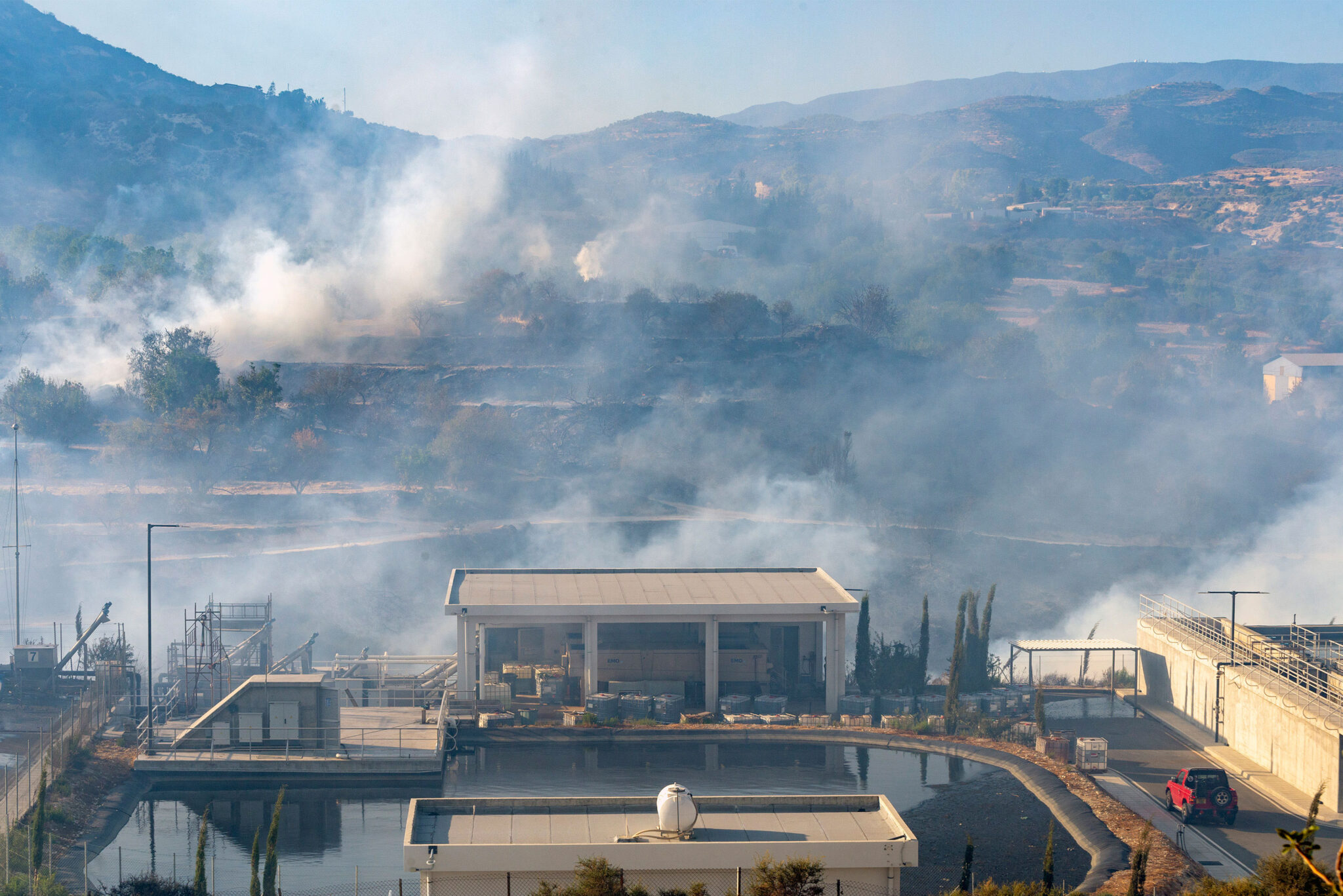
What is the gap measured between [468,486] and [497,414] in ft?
26.9

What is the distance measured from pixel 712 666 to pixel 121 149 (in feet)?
482

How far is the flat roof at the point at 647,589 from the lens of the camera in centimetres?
3550

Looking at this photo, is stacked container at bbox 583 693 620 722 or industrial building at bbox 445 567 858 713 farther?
industrial building at bbox 445 567 858 713

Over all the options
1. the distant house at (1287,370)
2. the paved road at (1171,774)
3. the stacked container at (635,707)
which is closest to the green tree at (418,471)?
the stacked container at (635,707)

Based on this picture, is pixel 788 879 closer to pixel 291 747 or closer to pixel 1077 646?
pixel 291 747

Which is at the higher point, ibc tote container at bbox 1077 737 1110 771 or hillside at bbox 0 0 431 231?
hillside at bbox 0 0 431 231

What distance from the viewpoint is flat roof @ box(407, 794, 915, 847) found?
61.1ft

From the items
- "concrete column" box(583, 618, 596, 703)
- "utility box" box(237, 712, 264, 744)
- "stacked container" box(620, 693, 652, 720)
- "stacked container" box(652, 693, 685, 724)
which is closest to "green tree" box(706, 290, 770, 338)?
"concrete column" box(583, 618, 596, 703)

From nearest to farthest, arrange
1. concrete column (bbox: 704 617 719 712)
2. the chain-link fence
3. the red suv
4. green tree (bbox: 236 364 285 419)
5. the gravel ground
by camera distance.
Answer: the chain-link fence
the gravel ground
the red suv
concrete column (bbox: 704 617 719 712)
green tree (bbox: 236 364 285 419)

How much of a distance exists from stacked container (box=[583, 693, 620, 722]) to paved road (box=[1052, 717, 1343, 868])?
11233mm

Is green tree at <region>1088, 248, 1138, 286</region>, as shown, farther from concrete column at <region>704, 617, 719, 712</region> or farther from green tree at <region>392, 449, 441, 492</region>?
concrete column at <region>704, 617, 719, 712</region>

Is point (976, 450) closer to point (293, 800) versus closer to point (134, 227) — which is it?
point (293, 800)

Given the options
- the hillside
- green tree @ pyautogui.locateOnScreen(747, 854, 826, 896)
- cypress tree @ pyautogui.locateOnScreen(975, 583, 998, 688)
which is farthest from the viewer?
the hillside

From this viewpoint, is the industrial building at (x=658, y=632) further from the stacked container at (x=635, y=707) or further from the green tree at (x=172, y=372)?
the green tree at (x=172, y=372)
